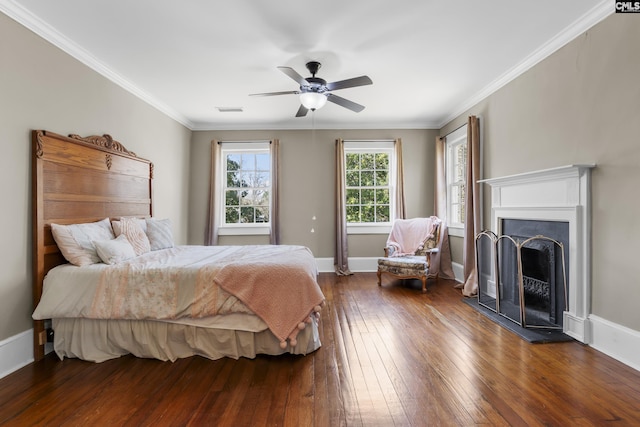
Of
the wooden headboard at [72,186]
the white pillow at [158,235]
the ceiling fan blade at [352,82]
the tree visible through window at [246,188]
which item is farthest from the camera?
the tree visible through window at [246,188]

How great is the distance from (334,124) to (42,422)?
16.3 feet

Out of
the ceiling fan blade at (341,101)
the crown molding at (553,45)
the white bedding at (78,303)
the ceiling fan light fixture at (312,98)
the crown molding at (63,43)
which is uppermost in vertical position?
the crown molding at (553,45)

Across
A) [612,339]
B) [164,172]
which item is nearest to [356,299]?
A: [612,339]

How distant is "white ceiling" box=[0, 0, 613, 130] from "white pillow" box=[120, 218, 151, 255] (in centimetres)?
159

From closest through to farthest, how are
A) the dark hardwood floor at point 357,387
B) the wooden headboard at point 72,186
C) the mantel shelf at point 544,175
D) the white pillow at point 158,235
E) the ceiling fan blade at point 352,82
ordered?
the dark hardwood floor at point 357,387 → the wooden headboard at point 72,186 → the mantel shelf at point 544,175 → the ceiling fan blade at point 352,82 → the white pillow at point 158,235

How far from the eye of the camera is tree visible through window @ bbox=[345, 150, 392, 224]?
5668 mm

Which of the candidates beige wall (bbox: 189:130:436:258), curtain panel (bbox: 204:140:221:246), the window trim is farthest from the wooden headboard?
the window trim

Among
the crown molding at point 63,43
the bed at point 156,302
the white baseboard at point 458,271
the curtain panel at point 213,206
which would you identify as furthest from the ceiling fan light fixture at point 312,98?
the white baseboard at point 458,271

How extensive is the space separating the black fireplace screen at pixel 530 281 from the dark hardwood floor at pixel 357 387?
0.41m

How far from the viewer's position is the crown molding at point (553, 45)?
92.4 inches

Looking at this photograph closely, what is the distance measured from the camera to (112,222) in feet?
10.3

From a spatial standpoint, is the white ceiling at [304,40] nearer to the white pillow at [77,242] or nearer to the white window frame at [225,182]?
the white window frame at [225,182]

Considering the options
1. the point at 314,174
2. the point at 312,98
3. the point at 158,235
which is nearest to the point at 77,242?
the point at 158,235

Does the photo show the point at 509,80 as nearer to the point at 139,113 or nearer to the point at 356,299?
the point at 356,299
